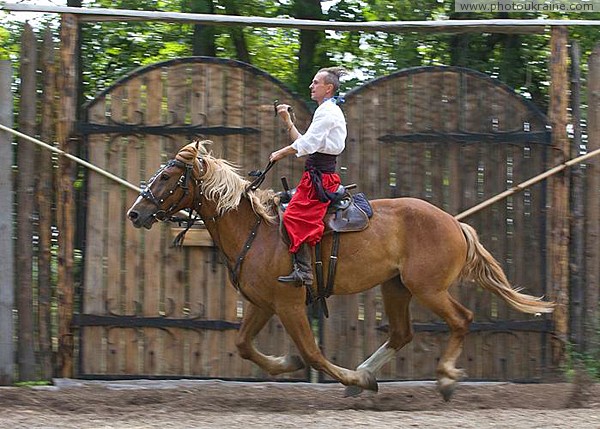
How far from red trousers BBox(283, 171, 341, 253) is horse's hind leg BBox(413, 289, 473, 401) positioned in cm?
90

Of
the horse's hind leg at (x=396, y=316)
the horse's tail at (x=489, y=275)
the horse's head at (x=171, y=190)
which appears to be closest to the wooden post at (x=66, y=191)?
the horse's head at (x=171, y=190)

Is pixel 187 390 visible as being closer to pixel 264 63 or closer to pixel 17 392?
pixel 17 392

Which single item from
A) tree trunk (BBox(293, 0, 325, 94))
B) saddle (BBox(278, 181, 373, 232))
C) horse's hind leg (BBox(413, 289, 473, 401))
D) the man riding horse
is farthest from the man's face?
tree trunk (BBox(293, 0, 325, 94))

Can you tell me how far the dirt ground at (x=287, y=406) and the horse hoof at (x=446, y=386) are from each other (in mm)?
112

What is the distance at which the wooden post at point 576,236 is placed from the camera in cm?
792

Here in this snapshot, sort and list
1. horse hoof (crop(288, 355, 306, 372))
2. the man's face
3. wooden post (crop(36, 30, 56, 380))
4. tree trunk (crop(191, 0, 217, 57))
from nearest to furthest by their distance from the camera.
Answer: the man's face < horse hoof (crop(288, 355, 306, 372)) < wooden post (crop(36, 30, 56, 380)) < tree trunk (crop(191, 0, 217, 57))

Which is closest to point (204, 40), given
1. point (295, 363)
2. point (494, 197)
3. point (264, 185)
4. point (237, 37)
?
point (237, 37)

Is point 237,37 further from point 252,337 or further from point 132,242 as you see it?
point 252,337

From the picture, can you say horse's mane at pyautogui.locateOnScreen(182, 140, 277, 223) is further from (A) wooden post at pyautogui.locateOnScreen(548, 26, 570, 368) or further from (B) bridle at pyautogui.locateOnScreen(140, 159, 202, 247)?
(A) wooden post at pyautogui.locateOnScreen(548, 26, 570, 368)

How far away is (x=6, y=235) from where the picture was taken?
300 inches

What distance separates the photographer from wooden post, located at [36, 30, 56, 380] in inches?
304

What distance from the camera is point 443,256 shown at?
22.7 feet

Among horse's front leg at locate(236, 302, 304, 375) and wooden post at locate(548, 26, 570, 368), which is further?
wooden post at locate(548, 26, 570, 368)

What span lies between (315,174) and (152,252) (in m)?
1.80
